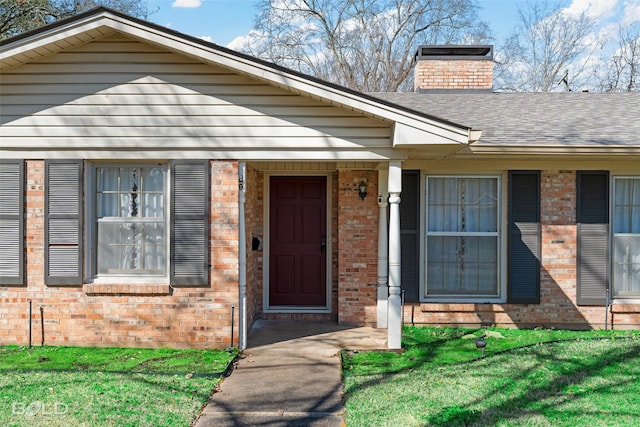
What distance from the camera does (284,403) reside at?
512 centimetres

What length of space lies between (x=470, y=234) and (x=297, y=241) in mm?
2652

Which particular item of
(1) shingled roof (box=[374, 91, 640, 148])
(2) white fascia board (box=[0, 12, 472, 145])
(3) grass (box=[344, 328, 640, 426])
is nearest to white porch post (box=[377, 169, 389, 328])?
(3) grass (box=[344, 328, 640, 426])

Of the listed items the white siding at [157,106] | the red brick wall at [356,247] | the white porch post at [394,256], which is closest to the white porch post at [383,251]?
the red brick wall at [356,247]

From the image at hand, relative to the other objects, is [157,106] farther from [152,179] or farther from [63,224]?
[63,224]

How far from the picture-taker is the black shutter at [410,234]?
8336 millimetres

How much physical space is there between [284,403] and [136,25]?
174 inches

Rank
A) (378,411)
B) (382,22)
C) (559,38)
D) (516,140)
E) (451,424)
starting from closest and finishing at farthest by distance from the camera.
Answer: (451,424) → (378,411) → (516,140) → (382,22) → (559,38)

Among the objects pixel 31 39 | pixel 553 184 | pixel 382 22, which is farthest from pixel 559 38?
pixel 31 39

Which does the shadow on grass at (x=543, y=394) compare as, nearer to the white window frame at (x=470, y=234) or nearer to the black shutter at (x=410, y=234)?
the white window frame at (x=470, y=234)

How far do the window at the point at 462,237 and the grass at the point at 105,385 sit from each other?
3476mm

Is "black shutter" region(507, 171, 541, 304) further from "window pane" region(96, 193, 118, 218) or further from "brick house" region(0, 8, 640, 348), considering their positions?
"window pane" region(96, 193, 118, 218)

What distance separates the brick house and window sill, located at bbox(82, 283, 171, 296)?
0.02 m

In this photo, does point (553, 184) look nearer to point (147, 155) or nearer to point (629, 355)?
point (629, 355)

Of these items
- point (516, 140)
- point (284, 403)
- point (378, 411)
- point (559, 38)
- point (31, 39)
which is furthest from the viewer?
point (559, 38)
